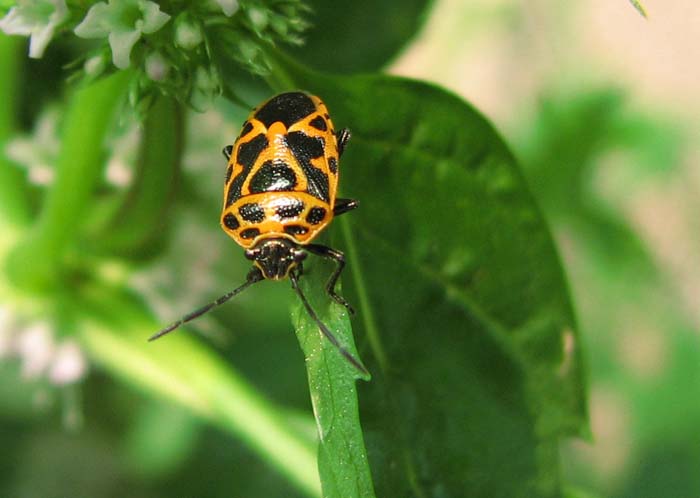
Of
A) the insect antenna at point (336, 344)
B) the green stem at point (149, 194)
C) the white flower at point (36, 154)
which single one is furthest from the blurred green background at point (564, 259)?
the insect antenna at point (336, 344)

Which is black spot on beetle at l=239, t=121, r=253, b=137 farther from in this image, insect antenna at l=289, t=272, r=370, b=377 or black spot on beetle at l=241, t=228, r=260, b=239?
insect antenna at l=289, t=272, r=370, b=377

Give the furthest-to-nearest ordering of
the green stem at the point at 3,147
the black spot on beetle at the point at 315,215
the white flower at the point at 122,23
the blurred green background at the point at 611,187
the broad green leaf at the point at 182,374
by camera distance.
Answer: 1. the blurred green background at the point at 611,187
2. the green stem at the point at 3,147
3. the broad green leaf at the point at 182,374
4. the black spot on beetle at the point at 315,215
5. the white flower at the point at 122,23

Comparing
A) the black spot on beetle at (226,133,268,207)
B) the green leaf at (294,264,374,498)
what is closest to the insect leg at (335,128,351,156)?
the black spot on beetle at (226,133,268,207)

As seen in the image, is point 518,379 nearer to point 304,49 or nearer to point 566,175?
point 304,49

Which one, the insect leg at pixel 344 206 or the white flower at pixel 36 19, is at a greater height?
the white flower at pixel 36 19

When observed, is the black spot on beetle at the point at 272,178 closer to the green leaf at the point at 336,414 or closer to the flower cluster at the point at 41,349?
the green leaf at the point at 336,414

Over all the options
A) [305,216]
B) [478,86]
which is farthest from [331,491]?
[478,86]

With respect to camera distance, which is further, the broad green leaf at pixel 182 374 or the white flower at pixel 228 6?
the broad green leaf at pixel 182 374
